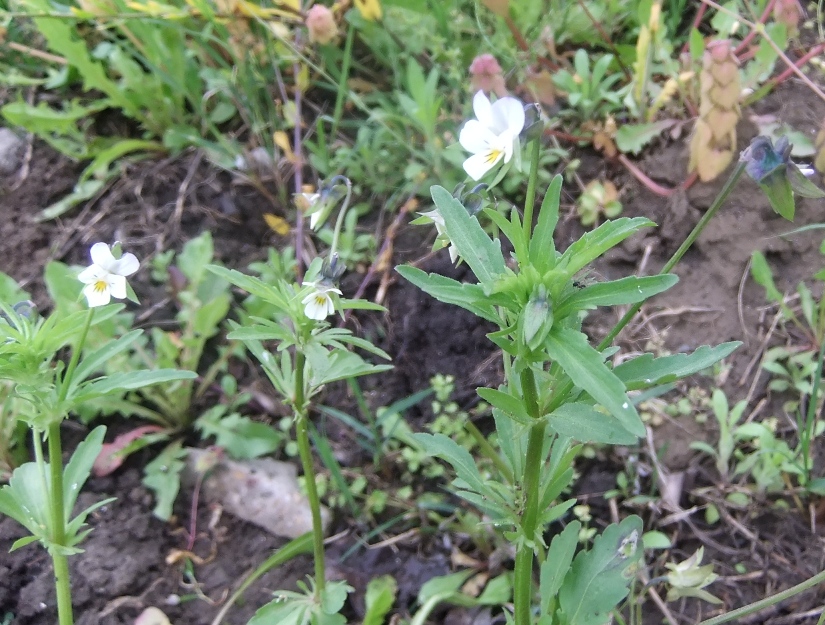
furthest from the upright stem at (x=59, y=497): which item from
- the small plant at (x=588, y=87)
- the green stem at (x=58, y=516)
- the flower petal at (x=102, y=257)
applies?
the small plant at (x=588, y=87)

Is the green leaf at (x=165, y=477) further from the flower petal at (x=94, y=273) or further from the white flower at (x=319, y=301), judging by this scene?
the white flower at (x=319, y=301)

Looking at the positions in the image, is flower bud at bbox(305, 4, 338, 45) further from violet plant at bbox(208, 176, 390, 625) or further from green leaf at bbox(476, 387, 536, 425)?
green leaf at bbox(476, 387, 536, 425)

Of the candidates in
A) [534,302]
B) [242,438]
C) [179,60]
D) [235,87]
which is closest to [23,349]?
[242,438]

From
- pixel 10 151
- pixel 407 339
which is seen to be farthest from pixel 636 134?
pixel 10 151

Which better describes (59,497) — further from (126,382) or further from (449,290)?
(449,290)

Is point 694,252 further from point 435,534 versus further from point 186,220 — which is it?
point 186,220

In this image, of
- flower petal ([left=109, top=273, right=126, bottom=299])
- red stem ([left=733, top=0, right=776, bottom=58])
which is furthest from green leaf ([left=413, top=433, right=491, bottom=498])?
red stem ([left=733, top=0, right=776, bottom=58])
